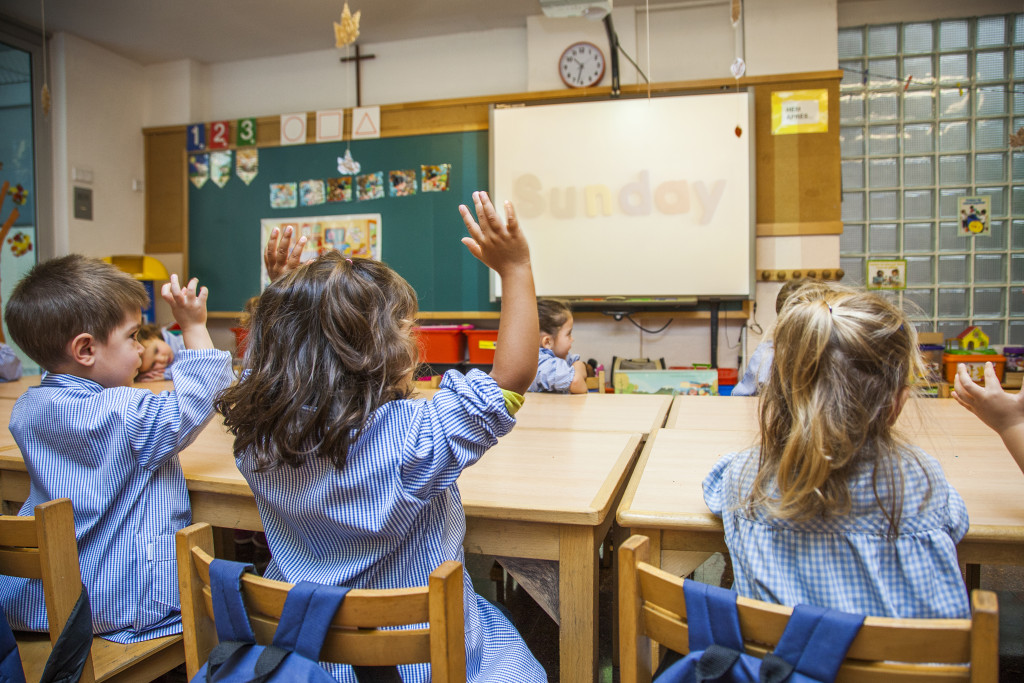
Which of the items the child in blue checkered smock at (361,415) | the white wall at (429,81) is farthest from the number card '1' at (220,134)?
the child in blue checkered smock at (361,415)

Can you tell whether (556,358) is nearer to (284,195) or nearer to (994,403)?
(994,403)

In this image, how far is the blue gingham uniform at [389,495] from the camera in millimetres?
857

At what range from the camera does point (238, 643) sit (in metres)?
0.77

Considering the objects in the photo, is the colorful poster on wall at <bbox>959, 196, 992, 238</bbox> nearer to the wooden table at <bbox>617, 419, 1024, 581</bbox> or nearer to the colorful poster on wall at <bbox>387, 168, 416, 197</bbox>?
the wooden table at <bbox>617, 419, 1024, 581</bbox>

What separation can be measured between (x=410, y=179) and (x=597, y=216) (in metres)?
1.20

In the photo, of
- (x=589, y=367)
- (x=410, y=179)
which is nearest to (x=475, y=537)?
(x=589, y=367)

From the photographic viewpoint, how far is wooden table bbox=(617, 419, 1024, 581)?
0.99 m

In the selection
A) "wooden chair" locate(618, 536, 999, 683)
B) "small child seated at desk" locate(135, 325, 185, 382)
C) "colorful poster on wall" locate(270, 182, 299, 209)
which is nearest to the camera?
"wooden chair" locate(618, 536, 999, 683)

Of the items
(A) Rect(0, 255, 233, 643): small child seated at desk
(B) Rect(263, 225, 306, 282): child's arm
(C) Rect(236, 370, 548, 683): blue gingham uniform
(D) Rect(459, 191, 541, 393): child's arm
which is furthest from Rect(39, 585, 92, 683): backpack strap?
(D) Rect(459, 191, 541, 393): child's arm

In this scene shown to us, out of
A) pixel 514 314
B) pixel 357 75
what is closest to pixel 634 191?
pixel 357 75

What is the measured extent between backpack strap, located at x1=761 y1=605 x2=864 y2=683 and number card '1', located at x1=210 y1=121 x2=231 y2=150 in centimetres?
470

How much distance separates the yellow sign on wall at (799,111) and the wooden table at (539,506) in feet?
9.51

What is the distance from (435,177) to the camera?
4.20m

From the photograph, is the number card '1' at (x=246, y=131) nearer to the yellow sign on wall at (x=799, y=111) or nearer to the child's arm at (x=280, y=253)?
the yellow sign on wall at (x=799, y=111)
